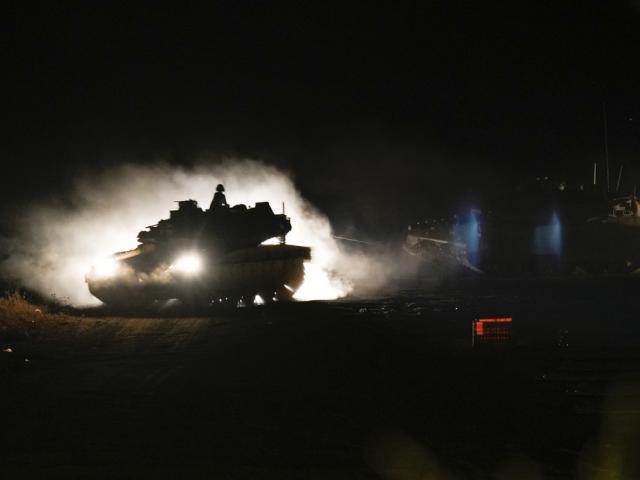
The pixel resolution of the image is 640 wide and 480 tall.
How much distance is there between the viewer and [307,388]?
9.46m

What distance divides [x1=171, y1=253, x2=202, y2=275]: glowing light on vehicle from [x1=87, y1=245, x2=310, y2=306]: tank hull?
9cm

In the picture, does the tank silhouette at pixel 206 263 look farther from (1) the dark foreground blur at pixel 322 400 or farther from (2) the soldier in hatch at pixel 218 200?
(1) the dark foreground blur at pixel 322 400

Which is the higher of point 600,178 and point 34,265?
point 600,178

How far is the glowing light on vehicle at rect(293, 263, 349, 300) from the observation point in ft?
80.7

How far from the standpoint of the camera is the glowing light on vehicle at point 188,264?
1936 centimetres

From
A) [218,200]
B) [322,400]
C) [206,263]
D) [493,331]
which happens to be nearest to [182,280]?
[206,263]

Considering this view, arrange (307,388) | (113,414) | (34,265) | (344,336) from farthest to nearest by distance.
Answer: (34,265)
(344,336)
(307,388)
(113,414)

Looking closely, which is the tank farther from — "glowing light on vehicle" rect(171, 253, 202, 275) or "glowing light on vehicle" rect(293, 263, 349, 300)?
"glowing light on vehicle" rect(171, 253, 202, 275)

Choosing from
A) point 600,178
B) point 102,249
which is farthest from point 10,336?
point 600,178

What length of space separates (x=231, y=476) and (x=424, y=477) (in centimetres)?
140

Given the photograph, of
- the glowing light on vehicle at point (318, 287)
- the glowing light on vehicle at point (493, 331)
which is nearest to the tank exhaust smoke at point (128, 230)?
the glowing light on vehicle at point (318, 287)

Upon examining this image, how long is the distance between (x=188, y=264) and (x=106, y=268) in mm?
2098

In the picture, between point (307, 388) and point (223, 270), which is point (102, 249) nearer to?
point (223, 270)

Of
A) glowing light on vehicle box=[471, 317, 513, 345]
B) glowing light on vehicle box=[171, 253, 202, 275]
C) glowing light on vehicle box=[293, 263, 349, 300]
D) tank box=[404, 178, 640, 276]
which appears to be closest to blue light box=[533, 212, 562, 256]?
tank box=[404, 178, 640, 276]
